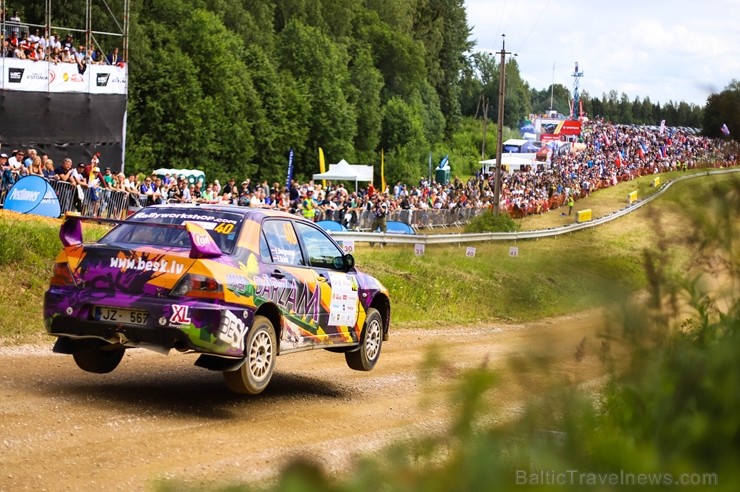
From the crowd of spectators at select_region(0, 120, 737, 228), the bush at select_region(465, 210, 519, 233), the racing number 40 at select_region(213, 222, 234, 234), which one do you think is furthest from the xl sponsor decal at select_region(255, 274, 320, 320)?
the bush at select_region(465, 210, 519, 233)

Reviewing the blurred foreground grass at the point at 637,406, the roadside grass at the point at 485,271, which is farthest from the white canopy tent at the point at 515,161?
the blurred foreground grass at the point at 637,406

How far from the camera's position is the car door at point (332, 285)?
35.9 ft

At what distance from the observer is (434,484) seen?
95.1 inches

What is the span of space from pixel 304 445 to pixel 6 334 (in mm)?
6130

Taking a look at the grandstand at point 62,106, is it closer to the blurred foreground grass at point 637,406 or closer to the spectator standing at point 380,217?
the spectator standing at point 380,217

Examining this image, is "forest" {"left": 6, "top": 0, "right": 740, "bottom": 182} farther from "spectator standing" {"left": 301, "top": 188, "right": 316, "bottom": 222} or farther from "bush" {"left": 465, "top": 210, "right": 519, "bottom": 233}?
"bush" {"left": 465, "top": 210, "right": 519, "bottom": 233}

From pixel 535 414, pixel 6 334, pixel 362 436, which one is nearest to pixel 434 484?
pixel 535 414

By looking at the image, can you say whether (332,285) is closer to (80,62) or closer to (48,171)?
(48,171)

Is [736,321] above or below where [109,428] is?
above

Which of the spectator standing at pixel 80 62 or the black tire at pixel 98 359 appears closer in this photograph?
the black tire at pixel 98 359

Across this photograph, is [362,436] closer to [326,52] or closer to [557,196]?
[557,196]

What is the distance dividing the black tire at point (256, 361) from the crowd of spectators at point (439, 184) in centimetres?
396

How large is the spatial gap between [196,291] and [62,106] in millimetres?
23574

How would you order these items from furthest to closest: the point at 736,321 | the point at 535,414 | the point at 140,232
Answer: the point at 140,232, the point at 736,321, the point at 535,414
